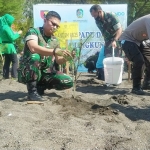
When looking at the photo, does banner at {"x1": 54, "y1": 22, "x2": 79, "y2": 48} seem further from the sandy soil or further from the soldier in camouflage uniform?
the soldier in camouflage uniform

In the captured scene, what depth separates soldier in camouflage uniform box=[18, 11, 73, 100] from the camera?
4297mm

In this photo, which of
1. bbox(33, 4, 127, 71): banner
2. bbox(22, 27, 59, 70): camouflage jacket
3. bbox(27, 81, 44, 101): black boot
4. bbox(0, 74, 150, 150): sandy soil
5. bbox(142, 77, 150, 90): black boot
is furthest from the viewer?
bbox(33, 4, 127, 71): banner

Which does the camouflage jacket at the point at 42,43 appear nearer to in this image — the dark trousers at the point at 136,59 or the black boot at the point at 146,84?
the dark trousers at the point at 136,59

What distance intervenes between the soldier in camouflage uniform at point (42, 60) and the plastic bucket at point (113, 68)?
1.27m

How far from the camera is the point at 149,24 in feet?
14.5

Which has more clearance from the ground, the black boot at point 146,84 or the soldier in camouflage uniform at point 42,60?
the soldier in camouflage uniform at point 42,60

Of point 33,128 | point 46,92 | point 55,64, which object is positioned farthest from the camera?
point 46,92

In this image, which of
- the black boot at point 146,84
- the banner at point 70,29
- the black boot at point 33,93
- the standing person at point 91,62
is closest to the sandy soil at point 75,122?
the black boot at point 33,93

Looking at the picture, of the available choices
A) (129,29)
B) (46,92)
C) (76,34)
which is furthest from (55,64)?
(76,34)

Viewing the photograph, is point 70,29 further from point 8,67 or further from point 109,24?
point 109,24

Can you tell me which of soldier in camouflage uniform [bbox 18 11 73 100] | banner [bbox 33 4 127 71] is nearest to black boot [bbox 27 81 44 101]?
soldier in camouflage uniform [bbox 18 11 73 100]

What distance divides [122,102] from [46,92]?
1.30 m

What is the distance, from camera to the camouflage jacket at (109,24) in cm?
635

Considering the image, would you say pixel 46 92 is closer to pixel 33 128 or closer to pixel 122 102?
pixel 122 102
